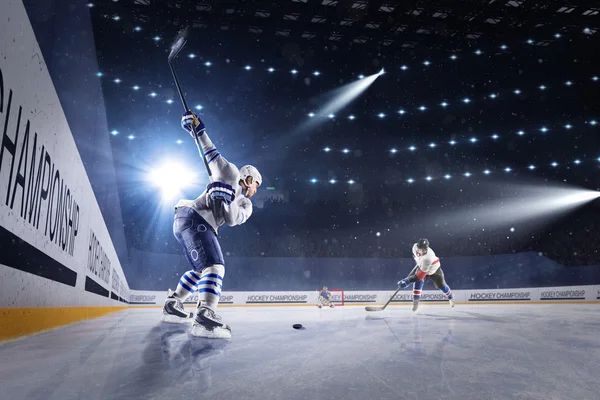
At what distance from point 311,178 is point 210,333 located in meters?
13.6

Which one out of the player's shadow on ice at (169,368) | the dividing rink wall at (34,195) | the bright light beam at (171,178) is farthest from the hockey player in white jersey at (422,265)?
the bright light beam at (171,178)

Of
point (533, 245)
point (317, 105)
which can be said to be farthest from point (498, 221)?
point (317, 105)

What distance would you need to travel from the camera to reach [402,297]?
13.8m

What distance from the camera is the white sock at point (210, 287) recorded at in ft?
9.70

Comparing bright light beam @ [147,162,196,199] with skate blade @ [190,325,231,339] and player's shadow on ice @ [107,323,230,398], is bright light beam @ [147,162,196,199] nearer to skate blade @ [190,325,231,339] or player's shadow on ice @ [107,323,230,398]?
skate blade @ [190,325,231,339]

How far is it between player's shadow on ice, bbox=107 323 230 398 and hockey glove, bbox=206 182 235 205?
115 cm

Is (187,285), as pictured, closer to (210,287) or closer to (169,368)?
(210,287)

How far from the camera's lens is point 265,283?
1359 centimetres

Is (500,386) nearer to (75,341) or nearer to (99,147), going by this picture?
(75,341)

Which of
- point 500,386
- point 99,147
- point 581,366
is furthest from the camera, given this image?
point 99,147

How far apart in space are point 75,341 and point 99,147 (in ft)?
11.9

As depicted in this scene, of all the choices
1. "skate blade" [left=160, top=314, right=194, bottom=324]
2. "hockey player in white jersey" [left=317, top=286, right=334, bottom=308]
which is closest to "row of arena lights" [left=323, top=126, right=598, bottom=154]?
"hockey player in white jersey" [left=317, top=286, right=334, bottom=308]

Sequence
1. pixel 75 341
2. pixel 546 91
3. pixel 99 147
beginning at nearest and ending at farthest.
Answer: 1. pixel 75 341
2. pixel 99 147
3. pixel 546 91

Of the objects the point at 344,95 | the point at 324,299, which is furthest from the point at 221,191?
the point at 344,95
